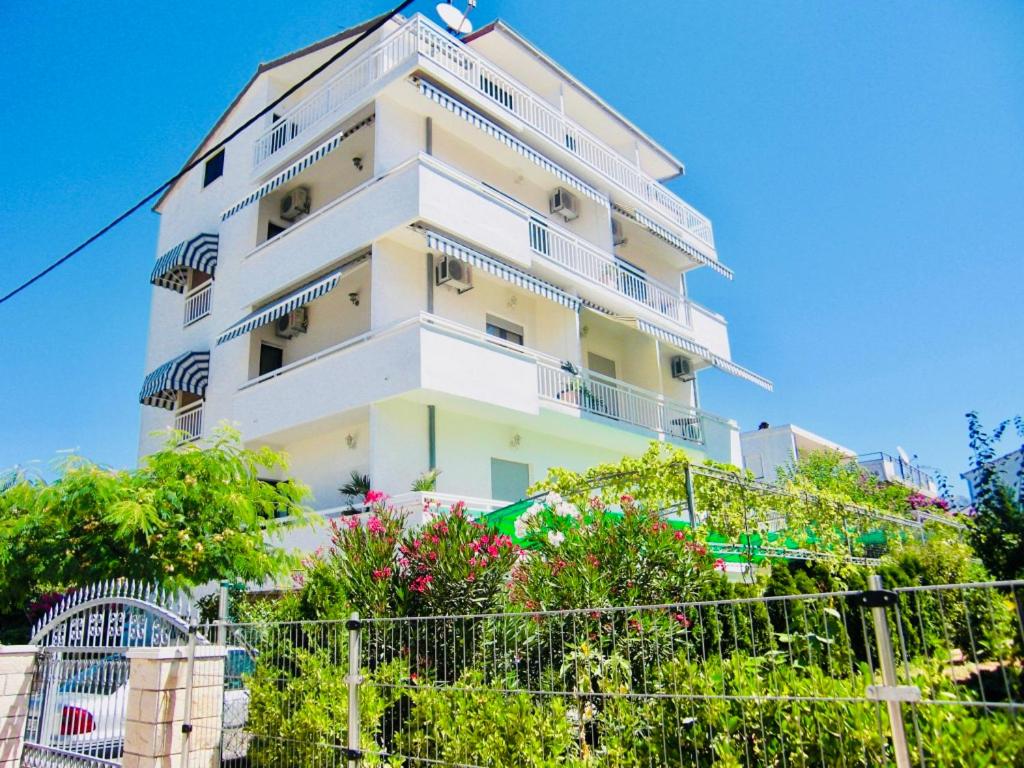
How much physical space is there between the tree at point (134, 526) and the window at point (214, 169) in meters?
14.5

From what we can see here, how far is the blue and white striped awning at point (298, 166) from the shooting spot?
1695 cm

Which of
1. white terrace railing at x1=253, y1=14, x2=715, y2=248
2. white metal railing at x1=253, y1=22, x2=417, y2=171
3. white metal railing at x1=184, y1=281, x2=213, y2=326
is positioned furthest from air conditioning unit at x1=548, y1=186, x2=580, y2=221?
white metal railing at x1=184, y1=281, x2=213, y2=326

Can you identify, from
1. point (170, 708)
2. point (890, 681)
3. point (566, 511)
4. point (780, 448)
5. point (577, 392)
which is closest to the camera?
point (890, 681)

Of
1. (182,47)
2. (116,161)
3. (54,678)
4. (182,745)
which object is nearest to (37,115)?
(116,161)

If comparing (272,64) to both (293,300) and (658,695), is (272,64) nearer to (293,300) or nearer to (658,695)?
(293,300)

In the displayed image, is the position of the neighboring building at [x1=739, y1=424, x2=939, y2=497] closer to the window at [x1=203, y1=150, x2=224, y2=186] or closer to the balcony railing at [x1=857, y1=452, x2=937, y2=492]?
the balcony railing at [x1=857, y1=452, x2=937, y2=492]

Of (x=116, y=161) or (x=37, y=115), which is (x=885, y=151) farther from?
(x=37, y=115)

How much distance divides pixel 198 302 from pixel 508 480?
36.0 ft

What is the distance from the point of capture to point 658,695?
12.8 ft

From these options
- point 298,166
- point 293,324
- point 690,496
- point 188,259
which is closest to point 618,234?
point 298,166

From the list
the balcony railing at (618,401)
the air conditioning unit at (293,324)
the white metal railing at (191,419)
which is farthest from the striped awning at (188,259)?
the balcony railing at (618,401)

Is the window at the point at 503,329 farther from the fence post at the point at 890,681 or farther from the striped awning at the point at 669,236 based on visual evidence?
the fence post at the point at 890,681

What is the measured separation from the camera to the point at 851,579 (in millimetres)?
10164

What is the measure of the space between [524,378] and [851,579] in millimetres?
8036
